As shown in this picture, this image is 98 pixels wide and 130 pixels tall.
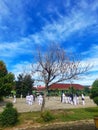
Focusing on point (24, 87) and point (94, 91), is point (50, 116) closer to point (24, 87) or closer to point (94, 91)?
point (94, 91)

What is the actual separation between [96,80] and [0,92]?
17.7m

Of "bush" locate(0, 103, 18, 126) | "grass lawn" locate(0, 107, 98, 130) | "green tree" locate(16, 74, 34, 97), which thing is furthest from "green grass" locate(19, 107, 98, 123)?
"green tree" locate(16, 74, 34, 97)

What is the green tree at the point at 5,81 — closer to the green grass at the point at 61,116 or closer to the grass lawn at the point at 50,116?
the green grass at the point at 61,116

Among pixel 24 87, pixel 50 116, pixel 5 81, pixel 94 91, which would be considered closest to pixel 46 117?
pixel 50 116

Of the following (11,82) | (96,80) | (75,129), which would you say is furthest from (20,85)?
(75,129)

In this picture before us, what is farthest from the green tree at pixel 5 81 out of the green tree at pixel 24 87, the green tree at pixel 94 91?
the green tree at pixel 24 87

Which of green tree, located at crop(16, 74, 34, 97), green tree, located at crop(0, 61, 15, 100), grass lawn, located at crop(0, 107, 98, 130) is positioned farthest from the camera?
green tree, located at crop(16, 74, 34, 97)

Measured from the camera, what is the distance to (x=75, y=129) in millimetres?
21156

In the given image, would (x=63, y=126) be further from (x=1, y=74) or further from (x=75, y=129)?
(x=1, y=74)

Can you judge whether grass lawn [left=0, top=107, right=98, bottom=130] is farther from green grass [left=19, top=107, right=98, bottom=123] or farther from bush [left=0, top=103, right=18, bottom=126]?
bush [left=0, top=103, right=18, bottom=126]

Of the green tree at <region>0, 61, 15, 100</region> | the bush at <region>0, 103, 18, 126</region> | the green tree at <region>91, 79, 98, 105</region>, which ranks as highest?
the green tree at <region>0, 61, 15, 100</region>

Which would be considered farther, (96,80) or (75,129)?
(96,80)

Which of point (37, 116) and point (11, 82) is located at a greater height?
point (11, 82)

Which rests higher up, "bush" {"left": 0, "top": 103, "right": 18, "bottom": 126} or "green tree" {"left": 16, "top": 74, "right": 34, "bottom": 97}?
"green tree" {"left": 16, "top": 74, "right": 34, "bottom": 97}
